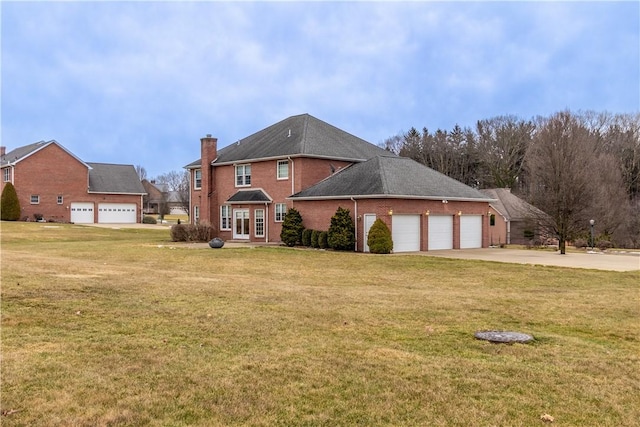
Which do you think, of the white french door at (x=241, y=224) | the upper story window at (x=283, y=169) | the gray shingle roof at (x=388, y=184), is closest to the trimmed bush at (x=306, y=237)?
the gray shingle roof at (x=388, y=184)

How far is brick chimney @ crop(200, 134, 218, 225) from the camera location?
128 ft

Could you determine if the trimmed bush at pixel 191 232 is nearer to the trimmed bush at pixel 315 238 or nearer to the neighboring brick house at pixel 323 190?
the neighboring brick house at pixel 323 190

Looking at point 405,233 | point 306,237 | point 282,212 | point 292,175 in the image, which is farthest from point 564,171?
point 282,212

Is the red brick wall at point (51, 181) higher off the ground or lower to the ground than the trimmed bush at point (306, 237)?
higher

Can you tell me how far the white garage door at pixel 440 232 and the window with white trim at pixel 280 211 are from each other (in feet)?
30.7

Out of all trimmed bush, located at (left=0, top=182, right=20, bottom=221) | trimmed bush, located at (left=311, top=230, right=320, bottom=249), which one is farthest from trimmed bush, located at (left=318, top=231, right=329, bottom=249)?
trimmed bush, located at (left=0, top=182, right=20, bottom=221)

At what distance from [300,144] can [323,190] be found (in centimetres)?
421

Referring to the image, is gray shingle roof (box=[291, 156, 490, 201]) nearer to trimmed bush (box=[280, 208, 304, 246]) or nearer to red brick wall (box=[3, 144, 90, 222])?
trimmed bush (box=[280, 208, 304, 246])

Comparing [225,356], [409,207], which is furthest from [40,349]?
[409,207]

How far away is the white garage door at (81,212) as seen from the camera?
2194 inches

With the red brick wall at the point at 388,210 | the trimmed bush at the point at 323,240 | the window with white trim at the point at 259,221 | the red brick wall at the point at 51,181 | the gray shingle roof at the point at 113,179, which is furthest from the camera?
the gray shingle roof at the point at 113,179

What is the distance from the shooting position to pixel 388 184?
28.0 m

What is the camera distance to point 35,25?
19.8 metres

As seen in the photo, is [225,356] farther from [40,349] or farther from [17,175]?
[17,175]
